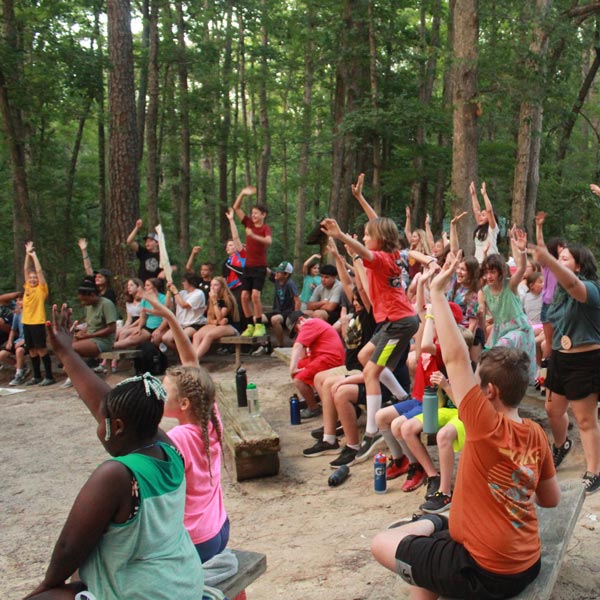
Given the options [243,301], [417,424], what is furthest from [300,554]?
[243,301]

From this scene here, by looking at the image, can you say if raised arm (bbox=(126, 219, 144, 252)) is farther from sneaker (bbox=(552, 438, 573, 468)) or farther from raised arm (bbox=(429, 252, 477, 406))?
raised arm (bbox=(429, 252, 477, 406))

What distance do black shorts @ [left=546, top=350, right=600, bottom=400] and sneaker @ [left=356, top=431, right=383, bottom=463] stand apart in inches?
81.7

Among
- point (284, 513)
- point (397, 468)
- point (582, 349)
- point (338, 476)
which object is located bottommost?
point (284, 513)

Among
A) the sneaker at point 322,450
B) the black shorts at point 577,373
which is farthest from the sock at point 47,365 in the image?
the black shorts at point 577,373

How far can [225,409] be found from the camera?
23.0 ft

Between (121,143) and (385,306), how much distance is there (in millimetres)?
8404

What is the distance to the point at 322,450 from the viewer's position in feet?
21.4

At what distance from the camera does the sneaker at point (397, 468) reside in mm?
5574

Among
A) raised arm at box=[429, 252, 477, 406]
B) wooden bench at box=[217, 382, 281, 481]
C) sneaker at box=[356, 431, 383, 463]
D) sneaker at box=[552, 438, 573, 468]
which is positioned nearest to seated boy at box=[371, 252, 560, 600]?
raised arm at box=[429, 252, 477, 406]

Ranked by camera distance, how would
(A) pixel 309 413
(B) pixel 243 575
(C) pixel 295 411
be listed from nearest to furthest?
(B) pixel 243 575, (C) pixel 295 411, (A) pixel 309 413

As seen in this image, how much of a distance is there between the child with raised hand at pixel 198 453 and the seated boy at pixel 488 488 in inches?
36.5

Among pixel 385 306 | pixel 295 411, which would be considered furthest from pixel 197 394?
pixel 295 411

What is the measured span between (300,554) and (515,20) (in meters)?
10.1

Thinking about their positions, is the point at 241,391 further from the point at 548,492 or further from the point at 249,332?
the point at 548,492
